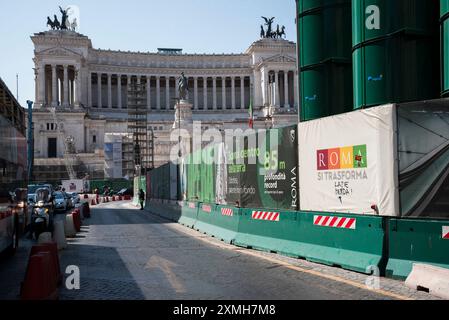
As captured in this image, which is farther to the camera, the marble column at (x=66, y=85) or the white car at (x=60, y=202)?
the marble column at (x=66, y=85)

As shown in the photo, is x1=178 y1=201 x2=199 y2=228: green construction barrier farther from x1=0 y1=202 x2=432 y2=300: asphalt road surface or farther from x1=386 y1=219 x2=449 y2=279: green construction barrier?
x1=386 y1=219 x2=449 y2=279: green construction barrier

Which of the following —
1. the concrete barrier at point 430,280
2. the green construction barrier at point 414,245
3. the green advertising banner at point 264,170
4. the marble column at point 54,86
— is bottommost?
the concrete barrier at point 430,280

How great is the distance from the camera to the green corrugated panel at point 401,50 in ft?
42.4

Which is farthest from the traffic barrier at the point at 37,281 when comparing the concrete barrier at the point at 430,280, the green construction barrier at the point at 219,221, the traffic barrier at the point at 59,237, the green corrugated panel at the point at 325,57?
the green corrugated panel at the point at 325,57

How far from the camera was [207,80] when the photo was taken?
12706cm

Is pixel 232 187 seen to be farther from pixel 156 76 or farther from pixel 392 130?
pixel 156 76

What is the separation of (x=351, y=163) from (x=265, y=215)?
398 cm

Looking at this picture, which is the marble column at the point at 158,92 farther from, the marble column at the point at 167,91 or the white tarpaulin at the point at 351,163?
the white tarpaulin at the point at 351,163

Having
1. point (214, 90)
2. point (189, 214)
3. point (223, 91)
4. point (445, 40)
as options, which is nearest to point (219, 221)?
point (189, 214)

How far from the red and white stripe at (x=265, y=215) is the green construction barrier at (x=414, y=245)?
446 centimetres

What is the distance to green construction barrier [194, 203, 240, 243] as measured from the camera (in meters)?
17.5

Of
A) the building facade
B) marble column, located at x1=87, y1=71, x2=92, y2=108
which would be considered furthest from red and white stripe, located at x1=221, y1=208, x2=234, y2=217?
marble column, located at x1=87, y1=71, x2=92, y2=108

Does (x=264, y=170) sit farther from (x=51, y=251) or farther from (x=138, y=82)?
(x=138, y=82)

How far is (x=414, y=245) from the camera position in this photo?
10.2 metres
